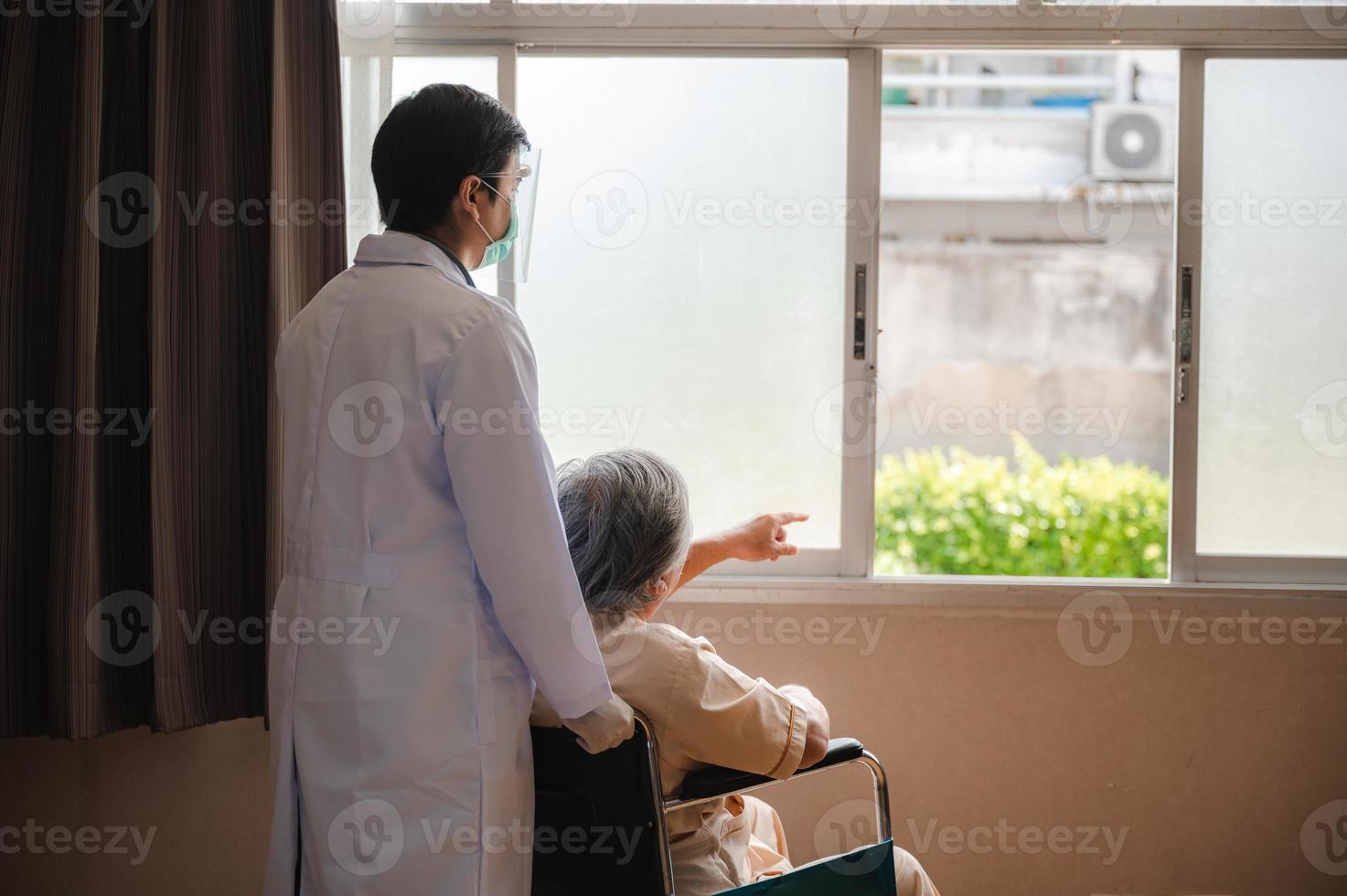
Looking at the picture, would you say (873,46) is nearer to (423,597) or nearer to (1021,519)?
(423,597)

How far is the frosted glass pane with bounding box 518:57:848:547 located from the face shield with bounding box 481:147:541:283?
1.50ft

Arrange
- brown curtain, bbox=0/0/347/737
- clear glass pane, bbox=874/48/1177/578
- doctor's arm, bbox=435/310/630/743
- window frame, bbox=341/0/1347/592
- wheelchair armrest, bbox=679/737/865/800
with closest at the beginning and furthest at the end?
doctor's arm, bbox=435/310/630/743 < wheelchair armrest, bbox=679/737/865/800 < brown curtain, bbox=0/0/347/737 < window frame, bbox=341/0/1347/592 < clear glass pane, bbox=874/48/1177/578

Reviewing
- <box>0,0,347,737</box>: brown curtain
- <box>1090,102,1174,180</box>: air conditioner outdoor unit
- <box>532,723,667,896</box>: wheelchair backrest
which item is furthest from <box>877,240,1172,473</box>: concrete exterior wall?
<box>532,723,667,896</box>: wheelchair backrest

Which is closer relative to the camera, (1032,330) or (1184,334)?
(1184,334)

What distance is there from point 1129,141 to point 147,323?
6330mm

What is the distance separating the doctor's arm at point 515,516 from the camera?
1255 mm

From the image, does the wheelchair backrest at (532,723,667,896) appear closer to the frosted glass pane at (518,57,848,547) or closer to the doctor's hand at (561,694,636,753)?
the doctor's hand at (561,694,636,753)

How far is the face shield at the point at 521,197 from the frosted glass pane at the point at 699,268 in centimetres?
46

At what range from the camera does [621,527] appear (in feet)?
4.79

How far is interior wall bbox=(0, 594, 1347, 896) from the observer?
2.23 metres

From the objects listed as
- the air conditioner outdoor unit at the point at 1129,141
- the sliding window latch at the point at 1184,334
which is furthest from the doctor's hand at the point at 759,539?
the air conditioner outdoor unit at the point at 1129,141

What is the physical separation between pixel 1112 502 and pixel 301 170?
356 centimetres

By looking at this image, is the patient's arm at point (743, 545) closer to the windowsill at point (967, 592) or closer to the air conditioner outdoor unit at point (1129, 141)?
the windowsill at point (967, 592)

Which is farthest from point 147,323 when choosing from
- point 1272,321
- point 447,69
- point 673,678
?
point 1272,321
